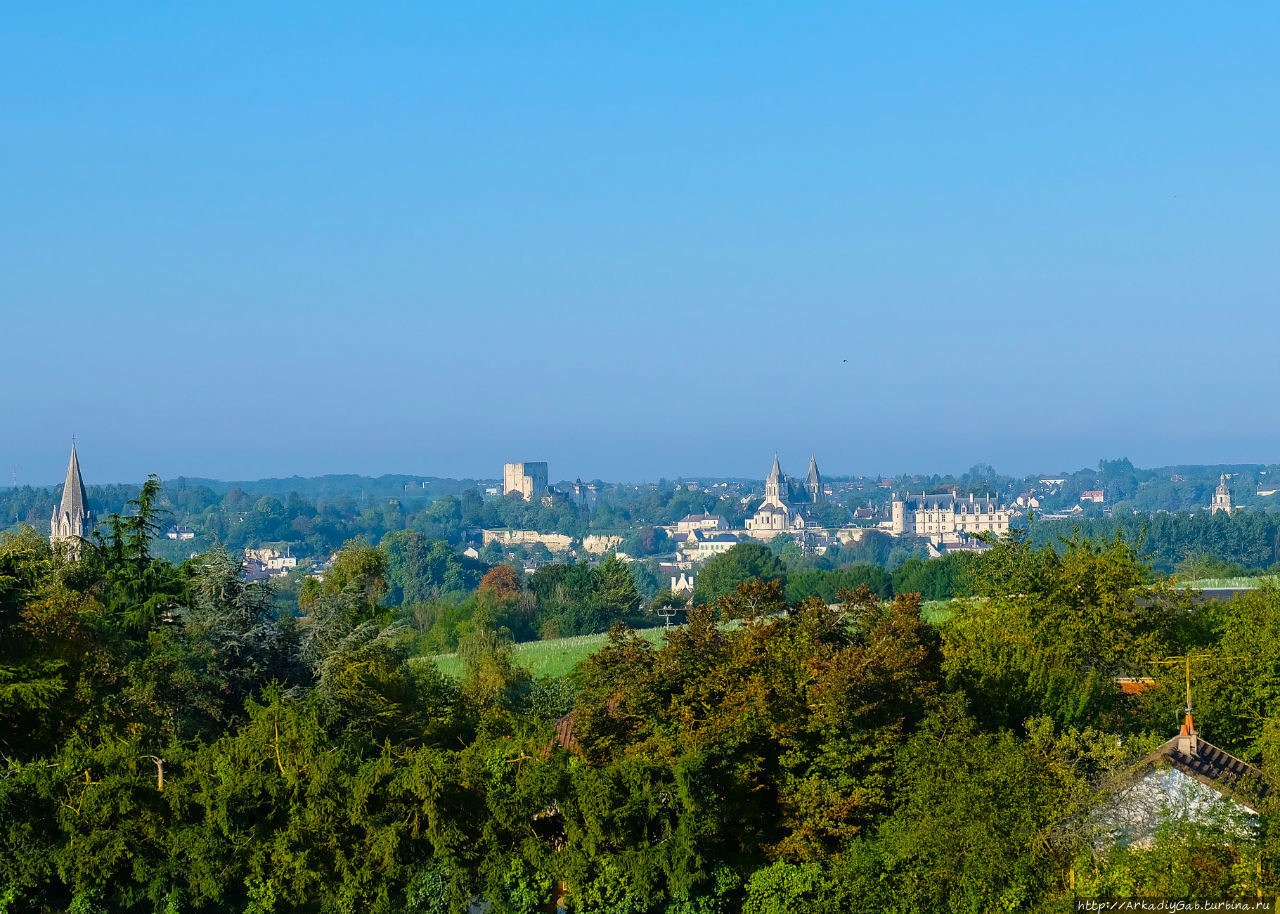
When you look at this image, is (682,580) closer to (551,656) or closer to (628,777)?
(551,656)

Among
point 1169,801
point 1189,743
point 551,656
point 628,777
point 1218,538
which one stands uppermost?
point 1189,743

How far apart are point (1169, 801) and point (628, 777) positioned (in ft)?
17.9

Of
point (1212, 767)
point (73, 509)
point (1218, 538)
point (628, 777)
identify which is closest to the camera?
point (1212, 767)

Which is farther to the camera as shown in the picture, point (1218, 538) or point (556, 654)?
point (1218, 538)

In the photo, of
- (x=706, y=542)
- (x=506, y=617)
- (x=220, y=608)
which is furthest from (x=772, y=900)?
(x=706, y=542)

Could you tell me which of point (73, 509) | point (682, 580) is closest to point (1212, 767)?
point (73, 509)

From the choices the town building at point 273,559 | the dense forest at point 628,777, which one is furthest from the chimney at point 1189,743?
the town building at point 273,559

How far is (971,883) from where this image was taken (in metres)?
14.1

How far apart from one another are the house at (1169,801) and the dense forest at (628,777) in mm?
150

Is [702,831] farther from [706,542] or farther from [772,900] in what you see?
[706,542]

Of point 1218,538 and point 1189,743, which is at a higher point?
point 1189,743

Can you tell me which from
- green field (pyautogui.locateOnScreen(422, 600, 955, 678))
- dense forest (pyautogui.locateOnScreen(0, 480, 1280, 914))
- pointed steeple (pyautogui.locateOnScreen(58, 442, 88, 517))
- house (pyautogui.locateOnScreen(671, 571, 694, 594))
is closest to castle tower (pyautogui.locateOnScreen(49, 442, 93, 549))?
pointed steeple (pyautogui.locateOnScreen(58, 442, 88, 517))

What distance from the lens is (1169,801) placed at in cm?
1484

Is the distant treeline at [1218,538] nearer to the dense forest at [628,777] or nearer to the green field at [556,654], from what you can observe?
the green field at [556,654]
